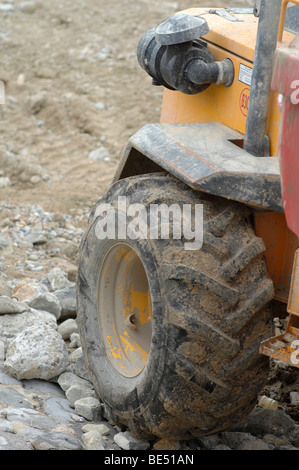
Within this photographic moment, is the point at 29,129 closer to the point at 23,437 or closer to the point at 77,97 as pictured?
the point at 77,97

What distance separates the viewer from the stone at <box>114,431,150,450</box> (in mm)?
3268

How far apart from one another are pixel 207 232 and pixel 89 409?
1.20 metres

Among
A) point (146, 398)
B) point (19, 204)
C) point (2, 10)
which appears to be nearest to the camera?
point (146, 398)

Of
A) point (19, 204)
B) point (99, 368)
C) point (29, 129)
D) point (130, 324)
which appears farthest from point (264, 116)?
point (29, 129)

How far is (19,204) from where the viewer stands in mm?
6215

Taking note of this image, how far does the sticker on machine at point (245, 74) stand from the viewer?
10.1 ft

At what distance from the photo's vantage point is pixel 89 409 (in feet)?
11.6

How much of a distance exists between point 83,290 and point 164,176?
0.77 m

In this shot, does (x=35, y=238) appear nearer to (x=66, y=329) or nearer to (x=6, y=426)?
(x=66, y=329)

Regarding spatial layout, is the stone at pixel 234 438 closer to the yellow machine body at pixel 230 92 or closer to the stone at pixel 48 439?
the stone at pixel 48 439

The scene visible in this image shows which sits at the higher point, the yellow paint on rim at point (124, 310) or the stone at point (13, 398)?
the yellow paint on rim at point (124, 310)

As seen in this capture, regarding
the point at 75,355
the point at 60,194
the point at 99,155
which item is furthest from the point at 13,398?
the point at 99,155

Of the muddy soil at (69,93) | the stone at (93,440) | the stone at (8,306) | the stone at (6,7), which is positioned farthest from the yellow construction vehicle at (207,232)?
the stone at (6,7)

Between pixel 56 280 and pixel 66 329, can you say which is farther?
pixel 56 280
